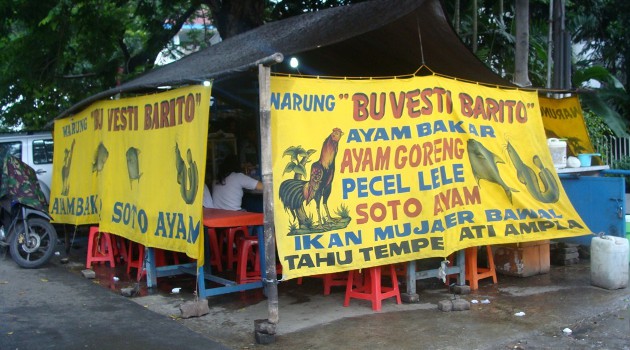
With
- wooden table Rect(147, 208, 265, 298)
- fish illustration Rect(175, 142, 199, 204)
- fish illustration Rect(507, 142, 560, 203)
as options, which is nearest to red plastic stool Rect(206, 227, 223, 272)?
wooden table Rect(147, 208, 265, 298)

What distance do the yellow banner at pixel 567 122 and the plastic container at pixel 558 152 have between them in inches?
32.4

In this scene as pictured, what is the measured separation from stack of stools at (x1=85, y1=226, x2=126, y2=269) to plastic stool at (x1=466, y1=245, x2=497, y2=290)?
A: 4.63 meters

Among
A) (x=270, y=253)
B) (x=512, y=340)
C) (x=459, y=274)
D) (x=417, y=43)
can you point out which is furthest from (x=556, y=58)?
(x=270, y=253)

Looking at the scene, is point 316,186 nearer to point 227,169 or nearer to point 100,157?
point 227,169

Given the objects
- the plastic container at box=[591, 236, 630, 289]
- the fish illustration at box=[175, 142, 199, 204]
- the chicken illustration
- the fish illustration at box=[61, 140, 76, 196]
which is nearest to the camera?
the chicken illustration

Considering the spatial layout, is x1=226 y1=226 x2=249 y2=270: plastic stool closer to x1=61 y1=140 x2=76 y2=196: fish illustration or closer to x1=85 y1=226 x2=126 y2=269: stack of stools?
x1=85 y1=226 x2=126 y2=269: stack of stools

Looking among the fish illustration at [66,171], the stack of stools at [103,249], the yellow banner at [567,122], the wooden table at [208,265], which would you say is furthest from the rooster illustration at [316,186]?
the fish illustration at [66,171]

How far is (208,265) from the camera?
723 cm

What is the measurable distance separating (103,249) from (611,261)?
6.46 m

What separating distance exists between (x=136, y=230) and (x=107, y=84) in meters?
8.68

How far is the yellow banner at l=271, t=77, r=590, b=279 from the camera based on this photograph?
541 cm

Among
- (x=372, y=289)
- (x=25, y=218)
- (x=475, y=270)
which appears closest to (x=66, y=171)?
(x=25, y=218)

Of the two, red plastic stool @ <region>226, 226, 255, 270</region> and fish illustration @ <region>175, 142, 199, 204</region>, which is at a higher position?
fish illustration @ <region>175, 142, 199, 204</region>

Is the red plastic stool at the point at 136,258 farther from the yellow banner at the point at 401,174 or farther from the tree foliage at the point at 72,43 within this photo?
the tree foliage at the point at 72,43
